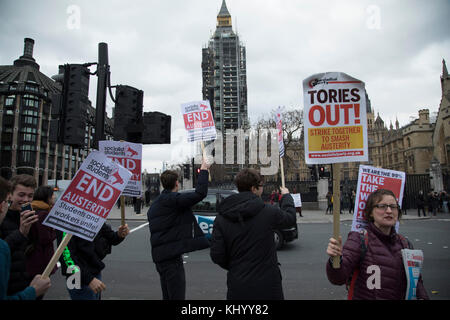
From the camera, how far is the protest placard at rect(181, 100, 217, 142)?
6.06 meters

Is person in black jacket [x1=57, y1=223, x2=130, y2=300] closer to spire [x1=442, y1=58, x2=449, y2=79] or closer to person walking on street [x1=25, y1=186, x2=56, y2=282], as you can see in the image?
person walking on street [x1=25, y1=186, x2=56, y2=282]

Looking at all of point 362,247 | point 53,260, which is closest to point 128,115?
point 53,260

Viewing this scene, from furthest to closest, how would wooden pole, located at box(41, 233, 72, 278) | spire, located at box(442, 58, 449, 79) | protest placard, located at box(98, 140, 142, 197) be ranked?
1. spire, located at box(442, 58, 449, 79)
2. protest placard, located at box(98, 140, 142, 197)
3. wooden pole, located at box(41, 233, 72, 278)

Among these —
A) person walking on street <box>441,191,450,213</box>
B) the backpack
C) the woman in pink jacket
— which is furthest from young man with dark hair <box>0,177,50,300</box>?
person walking on street <box>441,191,450,213</box>

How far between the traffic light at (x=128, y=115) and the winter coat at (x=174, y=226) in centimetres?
226

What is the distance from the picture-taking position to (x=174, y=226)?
10.4 ft

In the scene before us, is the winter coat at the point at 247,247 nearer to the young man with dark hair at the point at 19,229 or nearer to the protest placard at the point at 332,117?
the protest placard at the point at 332,117

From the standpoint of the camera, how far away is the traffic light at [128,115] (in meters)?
5.06

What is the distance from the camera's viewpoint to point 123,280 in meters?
5.55

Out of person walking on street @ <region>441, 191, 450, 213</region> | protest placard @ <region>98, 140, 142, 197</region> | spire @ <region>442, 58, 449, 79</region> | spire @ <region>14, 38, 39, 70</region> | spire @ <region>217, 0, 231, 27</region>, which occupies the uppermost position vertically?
spire @ <region>217, 0, 231, 27</region>

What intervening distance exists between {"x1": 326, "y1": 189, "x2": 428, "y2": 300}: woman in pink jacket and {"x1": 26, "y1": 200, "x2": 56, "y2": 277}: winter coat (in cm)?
280

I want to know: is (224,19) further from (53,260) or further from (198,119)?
(53,260)
